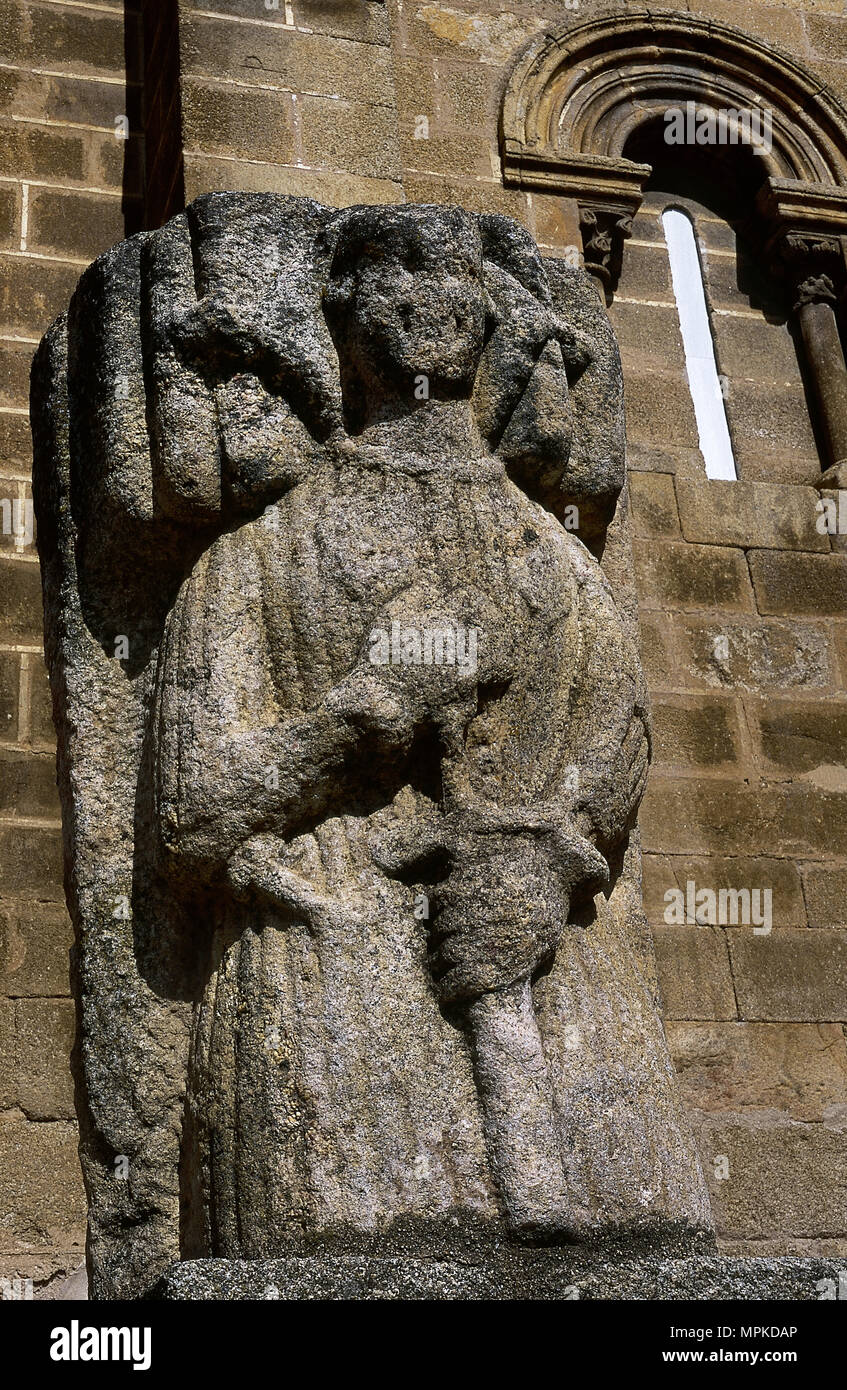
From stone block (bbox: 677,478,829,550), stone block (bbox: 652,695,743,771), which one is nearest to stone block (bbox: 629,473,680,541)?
stone block (bbox: 677,478,829,550)

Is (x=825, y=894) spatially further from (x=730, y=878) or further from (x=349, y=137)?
(x=349, y=137)

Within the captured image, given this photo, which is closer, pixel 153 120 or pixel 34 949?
pixel 34 949

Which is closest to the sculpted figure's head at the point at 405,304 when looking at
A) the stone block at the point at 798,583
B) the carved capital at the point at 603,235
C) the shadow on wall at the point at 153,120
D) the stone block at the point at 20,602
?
the shadow on wall at the point at 153,120

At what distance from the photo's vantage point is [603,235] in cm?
621

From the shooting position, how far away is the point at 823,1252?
4.93 m

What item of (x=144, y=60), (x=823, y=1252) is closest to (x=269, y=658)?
(x=823, y=1252)

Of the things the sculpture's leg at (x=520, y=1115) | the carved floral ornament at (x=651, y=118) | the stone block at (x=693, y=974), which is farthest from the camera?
the carved floral ornament at (x=651, y=118)

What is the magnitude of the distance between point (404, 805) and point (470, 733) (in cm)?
21

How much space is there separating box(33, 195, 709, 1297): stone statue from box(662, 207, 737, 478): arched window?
2.36 m

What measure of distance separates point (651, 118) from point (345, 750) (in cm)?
423

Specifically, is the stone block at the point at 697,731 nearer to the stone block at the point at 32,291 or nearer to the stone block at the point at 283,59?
the stone block at the point at 283,59

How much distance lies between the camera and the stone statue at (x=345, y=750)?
297 centimetres

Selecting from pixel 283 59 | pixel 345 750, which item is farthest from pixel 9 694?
pixel 283 59
